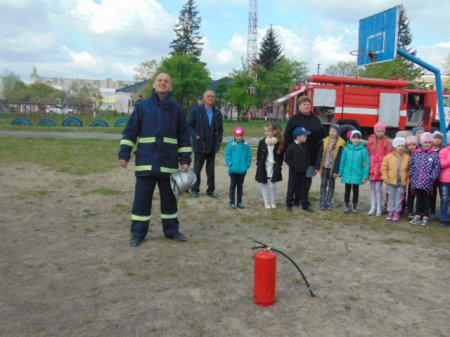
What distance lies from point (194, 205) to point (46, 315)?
168 inches

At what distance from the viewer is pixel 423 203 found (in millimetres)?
6828

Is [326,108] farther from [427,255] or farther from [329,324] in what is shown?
[329,324]

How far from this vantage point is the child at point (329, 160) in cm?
745

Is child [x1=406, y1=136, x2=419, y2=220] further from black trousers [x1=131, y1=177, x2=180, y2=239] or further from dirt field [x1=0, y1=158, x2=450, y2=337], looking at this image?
black trousers [x1=131, y1=177, x2=180, y2=239]

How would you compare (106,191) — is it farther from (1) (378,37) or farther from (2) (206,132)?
(1) (378,37)

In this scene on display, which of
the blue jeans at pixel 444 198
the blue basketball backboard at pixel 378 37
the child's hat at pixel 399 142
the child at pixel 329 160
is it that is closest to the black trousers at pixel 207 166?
the child at pixel 329 160

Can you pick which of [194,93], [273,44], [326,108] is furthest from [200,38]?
[326,108]

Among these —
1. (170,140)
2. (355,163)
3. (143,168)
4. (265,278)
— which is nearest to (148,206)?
(143,168)

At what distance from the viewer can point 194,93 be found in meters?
49.3

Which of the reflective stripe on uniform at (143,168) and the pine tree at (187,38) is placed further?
the pine tree at (187,38)

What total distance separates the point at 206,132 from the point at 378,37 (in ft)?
25.6

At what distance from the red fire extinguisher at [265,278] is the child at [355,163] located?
399 centimetres

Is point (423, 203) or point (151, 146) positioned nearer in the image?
point (151, 146)

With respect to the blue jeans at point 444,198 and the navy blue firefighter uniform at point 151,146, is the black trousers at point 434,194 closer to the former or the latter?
the blue jeans at point 444,198
